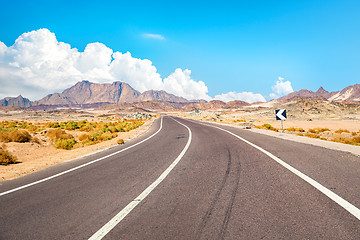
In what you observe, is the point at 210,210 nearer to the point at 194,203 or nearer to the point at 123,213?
the point at 194,203

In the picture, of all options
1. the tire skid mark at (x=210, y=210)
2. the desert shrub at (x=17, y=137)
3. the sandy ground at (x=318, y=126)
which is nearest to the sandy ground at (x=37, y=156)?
the desert shrub at (x=17, y=137)

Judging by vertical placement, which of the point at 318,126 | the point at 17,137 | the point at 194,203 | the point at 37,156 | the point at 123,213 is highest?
the point at 318,126

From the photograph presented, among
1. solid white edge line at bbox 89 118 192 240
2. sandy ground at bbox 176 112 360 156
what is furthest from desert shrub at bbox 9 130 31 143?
sandy ground at bbox 176 112 360 156

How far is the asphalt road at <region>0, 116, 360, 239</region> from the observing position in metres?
2.68

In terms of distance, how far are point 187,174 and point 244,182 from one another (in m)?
1.54

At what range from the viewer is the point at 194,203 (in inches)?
137

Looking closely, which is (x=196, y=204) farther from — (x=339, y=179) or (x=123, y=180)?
(x=339, y=179)

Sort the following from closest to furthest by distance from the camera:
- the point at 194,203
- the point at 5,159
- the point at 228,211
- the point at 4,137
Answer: the point at 228,211 < the point at 194,203 < the point at 5,159 < the point at 4,137

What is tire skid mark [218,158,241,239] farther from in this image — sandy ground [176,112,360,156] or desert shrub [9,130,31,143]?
desert shrub [9,130,31,143]

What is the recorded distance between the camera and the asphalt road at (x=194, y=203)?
2.68m

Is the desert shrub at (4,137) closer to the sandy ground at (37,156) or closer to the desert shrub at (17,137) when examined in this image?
the desert shrub at (17,137)

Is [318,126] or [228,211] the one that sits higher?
[318,126]

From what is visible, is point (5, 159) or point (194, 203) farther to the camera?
point (5, 159)

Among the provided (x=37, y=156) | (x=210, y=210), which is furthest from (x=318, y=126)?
(x=37, y=156)
